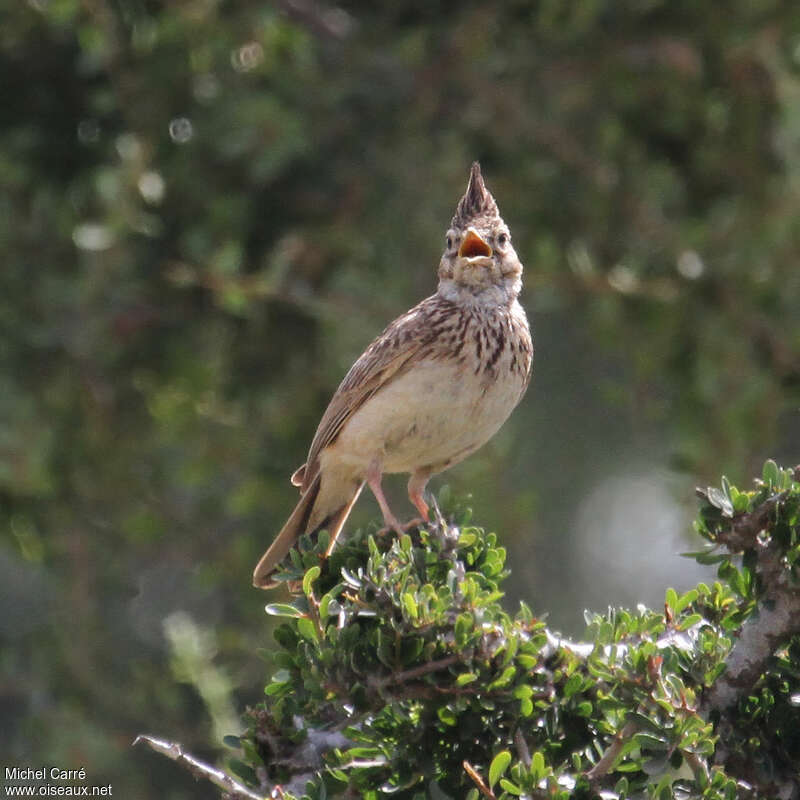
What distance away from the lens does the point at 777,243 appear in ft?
23.0

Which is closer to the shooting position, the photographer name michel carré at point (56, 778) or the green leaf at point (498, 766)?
the green leaf at point (498, 766)

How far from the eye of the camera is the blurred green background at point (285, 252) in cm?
679

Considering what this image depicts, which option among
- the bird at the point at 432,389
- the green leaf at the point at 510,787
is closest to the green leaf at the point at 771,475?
the green leaf at the point at 510,787

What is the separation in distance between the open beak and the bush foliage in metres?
2.03

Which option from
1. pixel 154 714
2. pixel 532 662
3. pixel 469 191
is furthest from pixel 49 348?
A: pixel 532 662

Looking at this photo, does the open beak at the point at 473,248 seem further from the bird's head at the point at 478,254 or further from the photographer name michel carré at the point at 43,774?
the photographer name michel carré at the point at 43,774

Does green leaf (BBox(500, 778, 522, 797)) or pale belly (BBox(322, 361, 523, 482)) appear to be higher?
pale belly (BBox(322, 361, 523, 482))

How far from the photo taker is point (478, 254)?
5.22 m

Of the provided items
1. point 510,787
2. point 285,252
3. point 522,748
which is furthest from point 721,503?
point 285,252

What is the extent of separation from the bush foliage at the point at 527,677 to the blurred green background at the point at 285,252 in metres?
3.27

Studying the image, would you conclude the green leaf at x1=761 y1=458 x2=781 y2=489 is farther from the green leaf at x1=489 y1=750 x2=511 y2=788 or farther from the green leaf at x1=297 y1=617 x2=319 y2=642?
the green leaf at x1=297 y1=617 x2=319 y2=642

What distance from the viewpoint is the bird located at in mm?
4715

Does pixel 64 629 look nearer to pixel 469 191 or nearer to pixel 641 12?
pixel 469 191

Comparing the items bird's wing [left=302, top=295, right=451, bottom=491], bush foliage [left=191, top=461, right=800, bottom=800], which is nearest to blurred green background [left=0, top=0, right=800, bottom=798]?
bird's wing [left=302, top=295, right=451, bottom=491]
